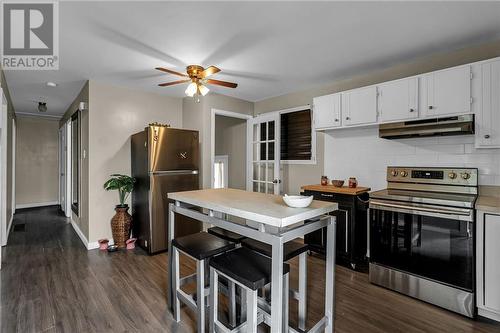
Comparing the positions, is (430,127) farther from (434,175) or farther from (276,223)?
(276,223)

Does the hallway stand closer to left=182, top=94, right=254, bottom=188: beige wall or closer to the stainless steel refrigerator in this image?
the stainless steel refrigerator

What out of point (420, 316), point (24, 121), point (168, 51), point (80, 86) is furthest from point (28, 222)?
point (420, 316)

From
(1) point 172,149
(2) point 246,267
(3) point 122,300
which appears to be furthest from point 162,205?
(2) point 246,267

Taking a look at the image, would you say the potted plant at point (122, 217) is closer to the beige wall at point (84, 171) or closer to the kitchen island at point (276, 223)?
the beige wall at point (84, 171)

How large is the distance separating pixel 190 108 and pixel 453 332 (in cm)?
422

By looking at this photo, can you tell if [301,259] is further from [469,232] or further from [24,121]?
[24,121]

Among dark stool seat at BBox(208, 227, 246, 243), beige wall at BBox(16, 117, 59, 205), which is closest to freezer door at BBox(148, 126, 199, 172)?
dark stool seat at BBox(208, 227, 246, 243)

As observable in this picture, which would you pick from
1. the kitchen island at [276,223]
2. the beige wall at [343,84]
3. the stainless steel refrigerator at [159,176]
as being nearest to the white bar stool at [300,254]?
the kitchen island at [276,223]

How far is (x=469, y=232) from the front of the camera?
2055mm

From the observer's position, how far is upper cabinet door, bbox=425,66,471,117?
229 centimetres

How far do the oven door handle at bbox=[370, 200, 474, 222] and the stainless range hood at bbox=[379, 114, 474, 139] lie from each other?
30.7 inches

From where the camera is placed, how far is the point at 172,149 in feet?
11.5

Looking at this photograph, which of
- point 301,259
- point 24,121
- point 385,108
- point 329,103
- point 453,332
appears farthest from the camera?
point 24,121

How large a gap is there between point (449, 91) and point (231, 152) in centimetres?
373
